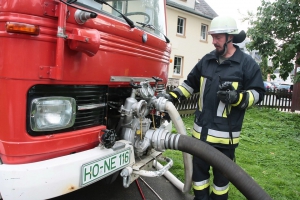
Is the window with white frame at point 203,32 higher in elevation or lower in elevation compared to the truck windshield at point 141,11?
higher

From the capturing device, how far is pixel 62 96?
1844 mm

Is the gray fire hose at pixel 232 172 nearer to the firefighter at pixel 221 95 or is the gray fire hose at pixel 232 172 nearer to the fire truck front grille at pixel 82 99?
the firefighter at pixel 221 95

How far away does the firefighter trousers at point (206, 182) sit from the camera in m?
2.73

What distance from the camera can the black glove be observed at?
2.40 metres

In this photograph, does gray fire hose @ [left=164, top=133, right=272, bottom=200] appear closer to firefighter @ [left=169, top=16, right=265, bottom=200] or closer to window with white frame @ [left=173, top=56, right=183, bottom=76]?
firefighter @ [left=169, top=16, right=265, bottom=200]

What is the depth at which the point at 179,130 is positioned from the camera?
2670 mm

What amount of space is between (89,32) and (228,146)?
175 cm

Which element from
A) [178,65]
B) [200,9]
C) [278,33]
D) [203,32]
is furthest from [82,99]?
[200,9]

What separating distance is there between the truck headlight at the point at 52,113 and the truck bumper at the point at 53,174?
23cm

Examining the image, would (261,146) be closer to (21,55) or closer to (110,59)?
(110,59)

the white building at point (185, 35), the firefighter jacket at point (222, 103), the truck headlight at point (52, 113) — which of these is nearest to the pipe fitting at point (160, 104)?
the firefighter jacket at point (222, 103)

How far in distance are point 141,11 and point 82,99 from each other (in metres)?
1.41

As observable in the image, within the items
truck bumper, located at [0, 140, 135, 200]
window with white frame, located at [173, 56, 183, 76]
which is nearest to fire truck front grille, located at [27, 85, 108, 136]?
truck bumper, located at [0, 140, 135, 200]

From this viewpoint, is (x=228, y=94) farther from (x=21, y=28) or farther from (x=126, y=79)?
(x=21, y=28)
